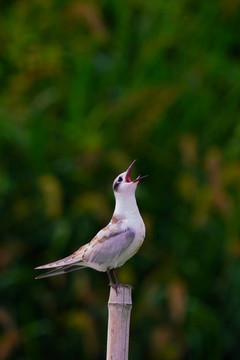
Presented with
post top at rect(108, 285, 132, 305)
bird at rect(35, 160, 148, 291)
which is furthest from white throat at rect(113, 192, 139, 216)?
post top at rect(108, 285, 132, 305)

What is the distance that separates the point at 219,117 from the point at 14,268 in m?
1.66

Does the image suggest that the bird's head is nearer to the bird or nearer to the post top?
the bird

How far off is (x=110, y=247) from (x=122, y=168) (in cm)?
254

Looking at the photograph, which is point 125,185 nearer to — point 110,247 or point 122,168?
point 110,247

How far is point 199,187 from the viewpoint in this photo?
512cm

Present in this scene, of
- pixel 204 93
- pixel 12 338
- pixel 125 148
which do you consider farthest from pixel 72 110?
pixel 12 338

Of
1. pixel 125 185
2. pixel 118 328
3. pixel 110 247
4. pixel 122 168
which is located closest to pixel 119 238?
pixel 110 247

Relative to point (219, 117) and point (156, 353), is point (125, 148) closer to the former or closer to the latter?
point (219, 117)

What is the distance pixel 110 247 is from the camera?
2.40 metres

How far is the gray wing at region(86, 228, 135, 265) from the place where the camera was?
7.81 ft

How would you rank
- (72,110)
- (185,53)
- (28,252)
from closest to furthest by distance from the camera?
(28,252) → (72,110) → (185,53)

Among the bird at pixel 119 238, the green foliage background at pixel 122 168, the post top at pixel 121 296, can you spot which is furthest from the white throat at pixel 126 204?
the green foliage background at pixel 122 168

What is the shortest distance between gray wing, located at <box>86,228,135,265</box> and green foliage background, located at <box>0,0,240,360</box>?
88.5 inches

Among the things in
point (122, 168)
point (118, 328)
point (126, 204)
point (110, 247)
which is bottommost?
point (118, 328)
